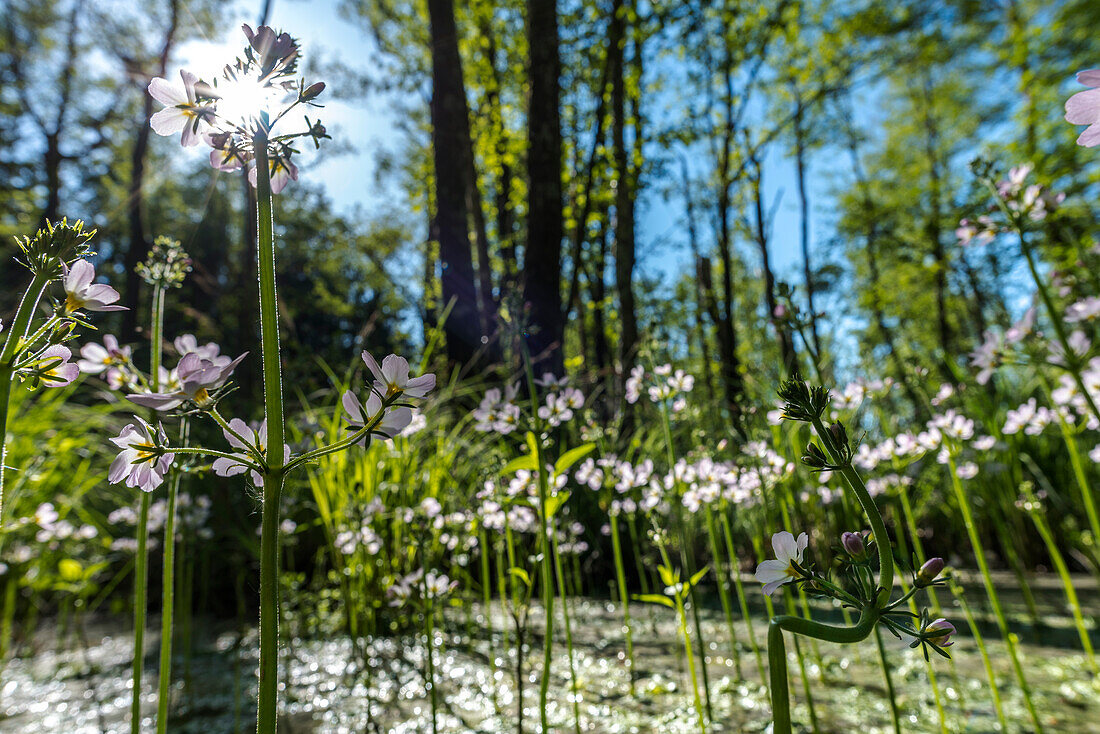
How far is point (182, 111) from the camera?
720 millimetres

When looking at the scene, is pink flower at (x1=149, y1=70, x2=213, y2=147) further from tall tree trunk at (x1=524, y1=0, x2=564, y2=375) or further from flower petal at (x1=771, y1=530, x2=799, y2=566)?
tall tree trunk at (x1=524, y1=0, x2=564, y2=375)

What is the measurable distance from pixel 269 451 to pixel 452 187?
5331 mm

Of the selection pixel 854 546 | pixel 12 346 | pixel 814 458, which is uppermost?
pixel 12 346

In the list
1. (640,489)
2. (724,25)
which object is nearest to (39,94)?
(724,25)

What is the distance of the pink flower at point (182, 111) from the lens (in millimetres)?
689

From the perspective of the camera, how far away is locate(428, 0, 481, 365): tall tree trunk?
5.04 metres

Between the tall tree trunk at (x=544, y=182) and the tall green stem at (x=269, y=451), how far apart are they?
3.59 metres

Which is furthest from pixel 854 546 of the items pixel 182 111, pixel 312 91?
pixel 182 111

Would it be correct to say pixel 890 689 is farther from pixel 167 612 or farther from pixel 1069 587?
pixel 167 612

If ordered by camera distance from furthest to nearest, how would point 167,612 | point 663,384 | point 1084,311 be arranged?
point 663,384, point 1084,311, point 167,612

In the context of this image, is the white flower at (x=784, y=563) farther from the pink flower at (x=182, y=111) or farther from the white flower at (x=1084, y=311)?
the white flower at (x=1084, y=311)

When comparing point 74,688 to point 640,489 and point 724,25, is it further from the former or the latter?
point 724,25

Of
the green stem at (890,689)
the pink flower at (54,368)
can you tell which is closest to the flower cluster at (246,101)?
the pink flower at (54,368)

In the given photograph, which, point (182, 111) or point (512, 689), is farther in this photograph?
point (512, 689)
